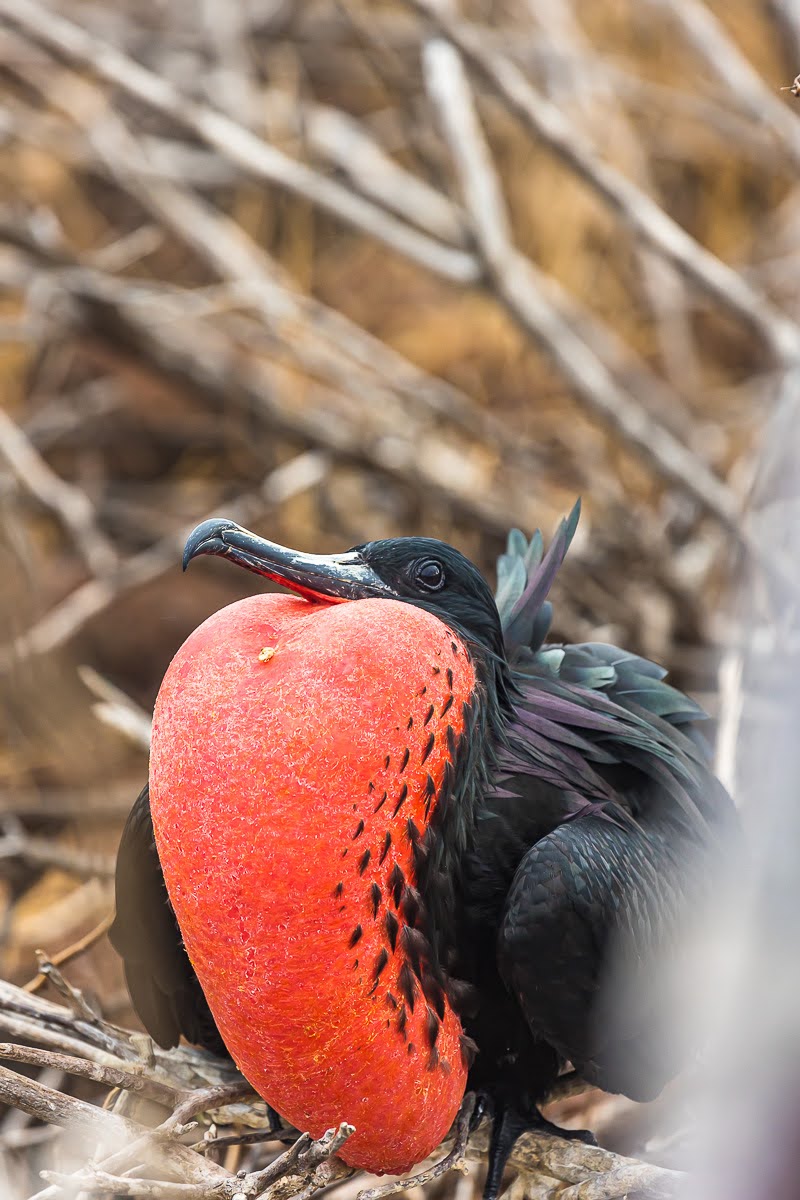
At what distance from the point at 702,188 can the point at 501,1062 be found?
335 cm

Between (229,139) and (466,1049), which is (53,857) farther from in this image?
(229,139)

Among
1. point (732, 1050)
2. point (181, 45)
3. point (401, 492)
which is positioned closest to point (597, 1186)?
point (732, 1050)

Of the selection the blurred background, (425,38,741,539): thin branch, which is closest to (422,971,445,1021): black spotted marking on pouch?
the blurred background

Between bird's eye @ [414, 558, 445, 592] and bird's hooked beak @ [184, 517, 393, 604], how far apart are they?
0.04 meters

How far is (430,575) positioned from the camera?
1.16 metres

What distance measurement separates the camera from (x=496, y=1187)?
3.84 ft

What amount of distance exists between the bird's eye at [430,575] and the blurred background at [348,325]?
0.65 m

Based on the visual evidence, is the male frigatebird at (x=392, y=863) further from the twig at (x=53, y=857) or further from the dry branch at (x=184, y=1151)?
the twig at (x=53, y=857)

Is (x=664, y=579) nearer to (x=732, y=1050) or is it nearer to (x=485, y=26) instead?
(x=485, y=26)

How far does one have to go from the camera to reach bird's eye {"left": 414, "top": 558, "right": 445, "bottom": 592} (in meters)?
1.15

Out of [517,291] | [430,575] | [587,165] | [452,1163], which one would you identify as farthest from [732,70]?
[452,1163]

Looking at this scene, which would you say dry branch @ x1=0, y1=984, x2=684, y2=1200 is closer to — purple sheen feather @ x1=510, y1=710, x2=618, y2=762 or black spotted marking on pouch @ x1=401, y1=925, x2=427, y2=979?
black spotted marking on pouch @ x1=401, y1=925, x2=427, y2=979

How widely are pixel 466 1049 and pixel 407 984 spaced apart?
12 centimetres

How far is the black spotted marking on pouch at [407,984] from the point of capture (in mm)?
1012
